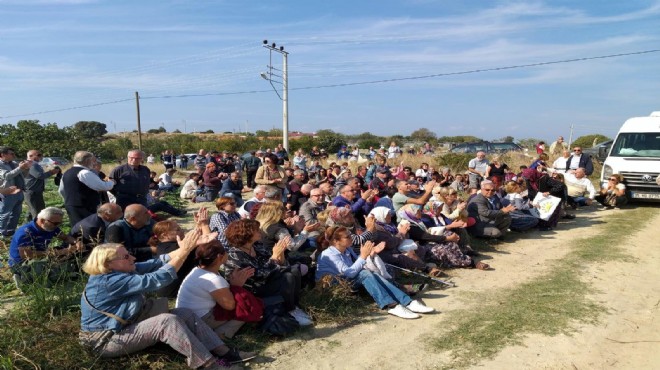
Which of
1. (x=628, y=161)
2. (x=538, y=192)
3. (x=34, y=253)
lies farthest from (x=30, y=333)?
(x=628, y=161)

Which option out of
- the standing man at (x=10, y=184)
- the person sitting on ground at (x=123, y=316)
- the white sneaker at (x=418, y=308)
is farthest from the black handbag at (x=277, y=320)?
the standing man at (x=10, y=184)

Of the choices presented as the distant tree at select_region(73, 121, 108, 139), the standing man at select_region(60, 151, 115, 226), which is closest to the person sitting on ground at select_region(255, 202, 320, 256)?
the standing man at select_region(60, 151, 115, 226)

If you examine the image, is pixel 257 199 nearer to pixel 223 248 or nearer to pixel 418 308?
pixel 223 248

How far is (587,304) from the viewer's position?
16.9 ft

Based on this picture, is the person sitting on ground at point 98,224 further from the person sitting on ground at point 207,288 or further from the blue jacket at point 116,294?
the blue jacket at point 116,294

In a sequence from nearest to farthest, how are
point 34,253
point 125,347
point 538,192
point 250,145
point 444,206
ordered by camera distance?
point 125,347
point 34,253
point 444,206
point 538,192
point 250,145

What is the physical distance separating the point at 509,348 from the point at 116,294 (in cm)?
332

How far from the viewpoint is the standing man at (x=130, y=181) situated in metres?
7.13

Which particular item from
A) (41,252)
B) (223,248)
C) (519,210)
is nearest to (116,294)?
(223,248)

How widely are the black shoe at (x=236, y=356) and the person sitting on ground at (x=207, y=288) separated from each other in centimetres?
36

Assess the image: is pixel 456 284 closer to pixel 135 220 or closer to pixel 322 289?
pixel 322 289

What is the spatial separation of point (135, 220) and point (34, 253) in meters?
1.05

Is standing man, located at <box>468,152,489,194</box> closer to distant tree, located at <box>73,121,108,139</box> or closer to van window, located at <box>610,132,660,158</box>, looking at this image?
van window, located at <box>610,132,660,158</box>

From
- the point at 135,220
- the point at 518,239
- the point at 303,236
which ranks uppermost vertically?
the point at 135,220
